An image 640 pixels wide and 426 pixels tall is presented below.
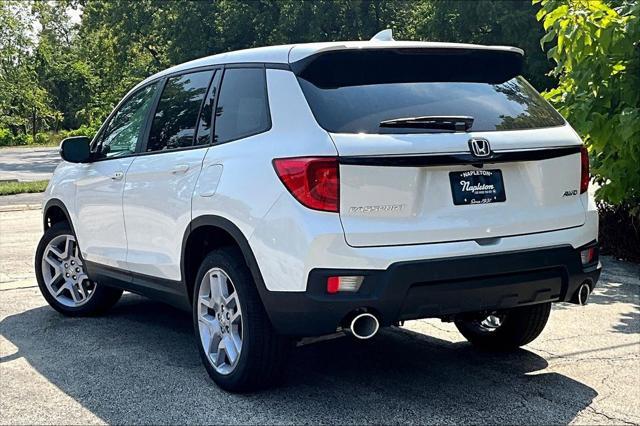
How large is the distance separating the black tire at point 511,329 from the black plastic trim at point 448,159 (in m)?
1.13

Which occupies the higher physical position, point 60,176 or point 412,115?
point 412,115

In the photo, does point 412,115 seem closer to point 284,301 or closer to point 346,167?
point 346,167

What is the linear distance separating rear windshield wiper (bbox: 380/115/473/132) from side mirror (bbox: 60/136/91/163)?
9.17 feet

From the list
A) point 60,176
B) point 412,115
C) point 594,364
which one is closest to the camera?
point 412,115

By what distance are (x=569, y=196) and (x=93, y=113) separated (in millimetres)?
53696

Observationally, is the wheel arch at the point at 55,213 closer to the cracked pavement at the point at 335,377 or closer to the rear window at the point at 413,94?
the cracked pavement at the point at 335,377

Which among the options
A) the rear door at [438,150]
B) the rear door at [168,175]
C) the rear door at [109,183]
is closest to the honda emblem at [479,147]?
the rear door at [438,150]

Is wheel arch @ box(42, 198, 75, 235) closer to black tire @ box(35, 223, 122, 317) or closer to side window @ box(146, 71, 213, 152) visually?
black tire @ box(35, 223, 122, 317)

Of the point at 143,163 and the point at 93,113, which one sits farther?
the point at 93,113

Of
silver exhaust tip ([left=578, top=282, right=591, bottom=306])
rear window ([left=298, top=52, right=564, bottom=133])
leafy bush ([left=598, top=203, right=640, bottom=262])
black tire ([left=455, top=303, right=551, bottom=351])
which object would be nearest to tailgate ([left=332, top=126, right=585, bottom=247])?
rear window ([left=298, top=52, right=564, bottom=133])

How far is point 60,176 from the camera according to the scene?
256 inches

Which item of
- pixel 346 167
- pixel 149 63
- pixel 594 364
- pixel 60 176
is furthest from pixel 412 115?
pixel 149 63

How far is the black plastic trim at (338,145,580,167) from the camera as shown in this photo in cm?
387

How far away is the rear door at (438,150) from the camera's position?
3902 mm
